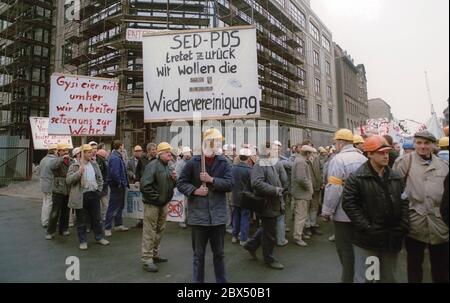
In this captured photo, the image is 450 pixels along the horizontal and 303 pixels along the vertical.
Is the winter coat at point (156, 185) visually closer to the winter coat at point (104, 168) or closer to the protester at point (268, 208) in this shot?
the protester at point (268, 208)

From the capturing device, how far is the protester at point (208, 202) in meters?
3.71

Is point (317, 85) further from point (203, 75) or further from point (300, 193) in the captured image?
point (203, 75)

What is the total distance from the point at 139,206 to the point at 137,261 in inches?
108

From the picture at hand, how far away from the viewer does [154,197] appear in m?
4.73

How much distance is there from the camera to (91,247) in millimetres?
5875

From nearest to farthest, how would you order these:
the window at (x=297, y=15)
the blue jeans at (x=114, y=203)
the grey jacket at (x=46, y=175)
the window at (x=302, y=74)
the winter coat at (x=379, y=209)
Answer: the winter coat at (x=379, y=209) < the blue jeans at (x=114, y=203) < the grey jacket at (x=46, y=175) < the window at (x=297, y=15) < the window at (x=302, y=74)

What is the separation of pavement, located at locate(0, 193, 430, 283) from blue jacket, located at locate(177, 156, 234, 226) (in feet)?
3.33

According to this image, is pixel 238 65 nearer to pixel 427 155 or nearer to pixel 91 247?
pixel 427 155

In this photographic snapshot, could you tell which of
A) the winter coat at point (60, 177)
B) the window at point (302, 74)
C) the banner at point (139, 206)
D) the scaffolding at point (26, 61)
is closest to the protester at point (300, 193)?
the banner at point (139, 206)

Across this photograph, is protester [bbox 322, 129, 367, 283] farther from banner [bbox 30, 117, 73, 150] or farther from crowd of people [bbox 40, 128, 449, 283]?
banner [bbox 30, 117, 73, 150]

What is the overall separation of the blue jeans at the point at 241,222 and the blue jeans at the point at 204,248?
220cm

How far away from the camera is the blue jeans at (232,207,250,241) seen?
235 inches

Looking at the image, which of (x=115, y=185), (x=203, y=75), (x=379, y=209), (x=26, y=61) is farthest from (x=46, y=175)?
(x=26, y=61)
